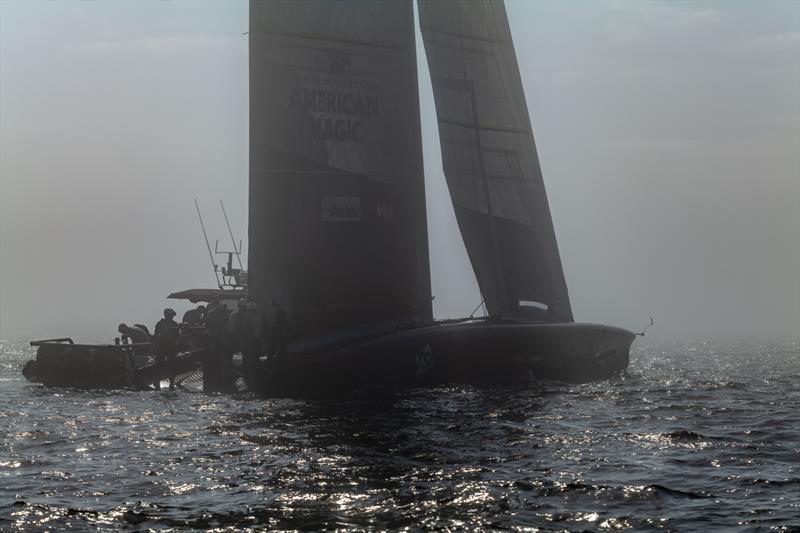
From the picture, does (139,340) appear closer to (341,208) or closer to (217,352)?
(217,352)

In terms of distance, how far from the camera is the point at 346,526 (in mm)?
11023

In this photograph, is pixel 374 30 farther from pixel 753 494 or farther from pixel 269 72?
pixel 753 494

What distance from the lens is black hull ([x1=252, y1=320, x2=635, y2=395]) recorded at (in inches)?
909

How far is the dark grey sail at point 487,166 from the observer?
93.7 feet

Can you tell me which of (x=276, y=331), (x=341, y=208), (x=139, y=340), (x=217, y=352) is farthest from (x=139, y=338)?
(x=341, y=208)

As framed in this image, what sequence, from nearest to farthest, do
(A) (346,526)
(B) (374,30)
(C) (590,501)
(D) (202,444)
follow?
(A) (346,526) < (C) (590,501) < (D) (202,444) < (B) (374,30)

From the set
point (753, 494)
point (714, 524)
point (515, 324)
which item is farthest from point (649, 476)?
point (515, 324)

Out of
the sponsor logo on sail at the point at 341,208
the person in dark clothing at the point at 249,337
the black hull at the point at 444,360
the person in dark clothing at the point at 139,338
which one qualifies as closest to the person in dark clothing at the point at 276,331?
the black hull at the point at 444,360

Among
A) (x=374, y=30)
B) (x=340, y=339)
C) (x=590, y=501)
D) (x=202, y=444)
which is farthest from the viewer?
(x=374, y=30)

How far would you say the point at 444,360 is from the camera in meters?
23.9

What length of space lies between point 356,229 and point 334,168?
152 cm

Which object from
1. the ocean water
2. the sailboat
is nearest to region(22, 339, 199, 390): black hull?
the ocean water

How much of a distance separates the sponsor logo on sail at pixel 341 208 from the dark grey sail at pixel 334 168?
0.03m

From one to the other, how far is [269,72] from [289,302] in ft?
17.4
